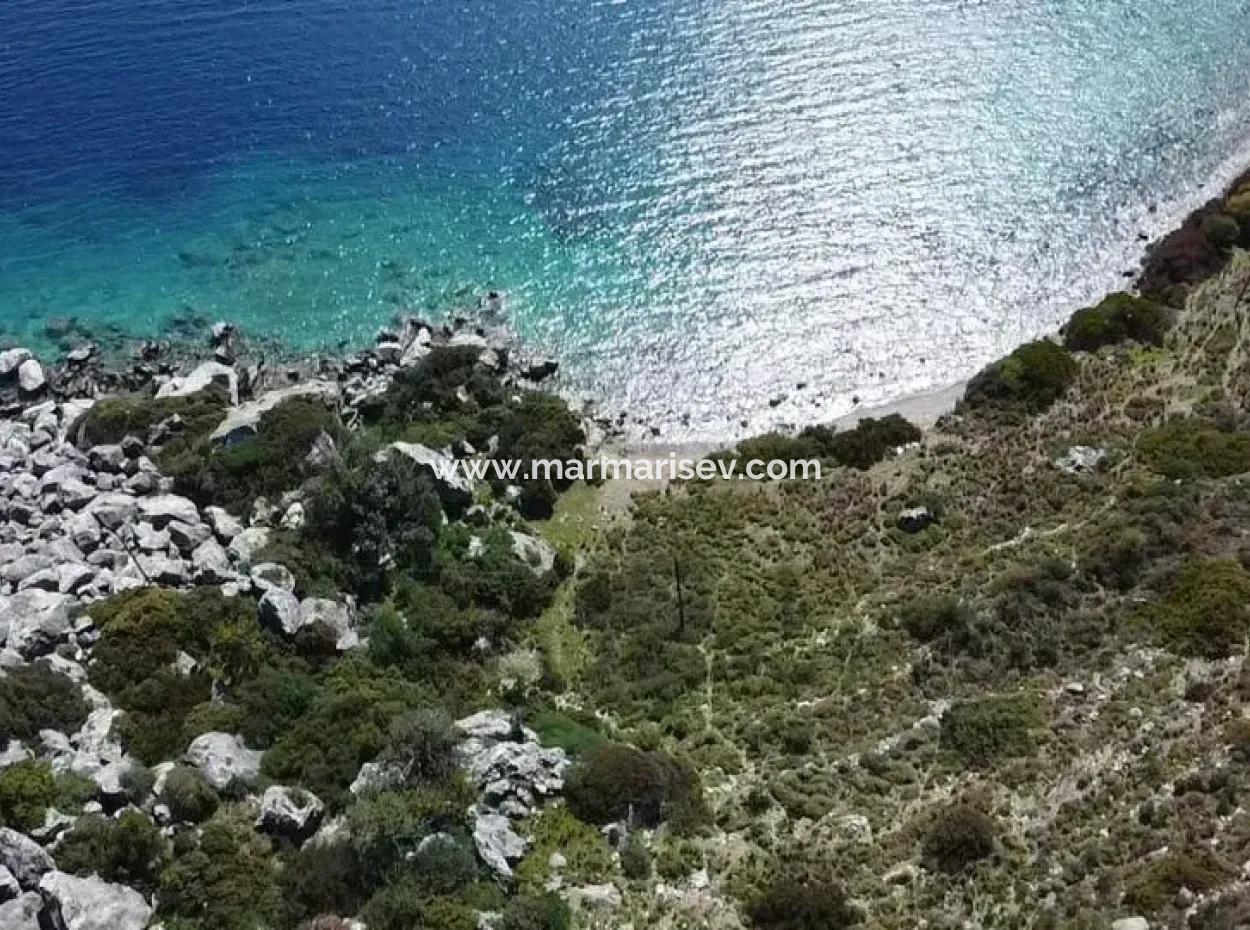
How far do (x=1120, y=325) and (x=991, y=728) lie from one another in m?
30.3

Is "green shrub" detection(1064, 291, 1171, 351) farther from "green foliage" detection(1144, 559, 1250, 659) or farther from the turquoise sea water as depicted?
"green foliage" detection(1144, 559, 1250, 659)

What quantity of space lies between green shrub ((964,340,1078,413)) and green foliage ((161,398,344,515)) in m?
32.9

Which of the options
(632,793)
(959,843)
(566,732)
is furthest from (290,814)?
(959,843)

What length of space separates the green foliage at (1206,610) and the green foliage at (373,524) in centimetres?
3079

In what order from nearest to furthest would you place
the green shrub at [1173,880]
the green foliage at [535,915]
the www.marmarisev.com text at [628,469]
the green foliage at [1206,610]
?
1. the green shrub at [1173,880]
2. the green foliage at [535,915]
3. the green foliage at [1206,610]
4. the www.marmarisev.com text at [628,469]

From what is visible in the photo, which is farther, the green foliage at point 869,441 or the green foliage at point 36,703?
the green foliage at point 869,441

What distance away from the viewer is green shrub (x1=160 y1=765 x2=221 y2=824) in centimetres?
4122

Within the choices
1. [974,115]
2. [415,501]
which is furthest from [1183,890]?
[974,115]

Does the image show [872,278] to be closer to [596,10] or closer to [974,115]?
[974,115]

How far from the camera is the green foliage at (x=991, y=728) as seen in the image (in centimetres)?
4188

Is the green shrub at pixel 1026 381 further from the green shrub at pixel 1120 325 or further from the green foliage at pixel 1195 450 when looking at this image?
the green foliage at pixel 1195 450

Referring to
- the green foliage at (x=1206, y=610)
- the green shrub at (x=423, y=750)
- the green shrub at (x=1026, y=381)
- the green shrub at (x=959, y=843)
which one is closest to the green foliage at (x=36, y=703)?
the green shrub at (x=423, y=750)

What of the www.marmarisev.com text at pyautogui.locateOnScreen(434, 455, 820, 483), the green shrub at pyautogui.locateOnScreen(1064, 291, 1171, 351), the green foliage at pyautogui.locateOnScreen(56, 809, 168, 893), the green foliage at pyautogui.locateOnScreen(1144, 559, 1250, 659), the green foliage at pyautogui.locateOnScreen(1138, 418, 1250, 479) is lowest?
the green foliage at pyautogui.locateOnScreen(56, 809, 168, 893)

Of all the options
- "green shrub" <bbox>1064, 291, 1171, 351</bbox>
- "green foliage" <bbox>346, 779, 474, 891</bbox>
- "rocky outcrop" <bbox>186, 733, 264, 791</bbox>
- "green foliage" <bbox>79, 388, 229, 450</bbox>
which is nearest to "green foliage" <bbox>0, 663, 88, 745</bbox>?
"rocky outcrop" <bbox>186, 733, 264, 791</bbox>
